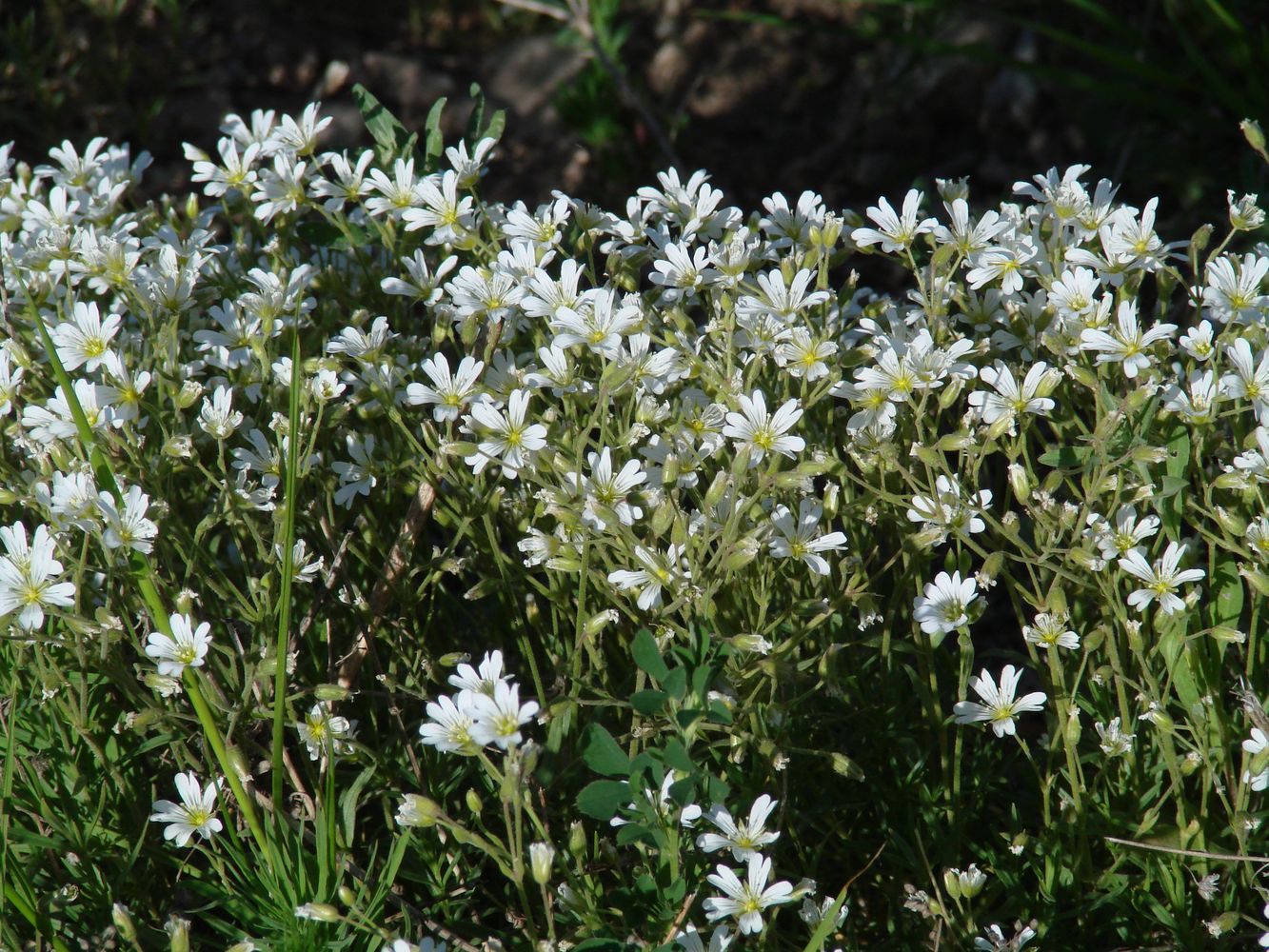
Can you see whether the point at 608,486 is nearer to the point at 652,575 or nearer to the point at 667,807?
the point at 652,575

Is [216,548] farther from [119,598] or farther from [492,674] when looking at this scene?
[492,674]

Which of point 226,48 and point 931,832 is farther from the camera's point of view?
point 226,48

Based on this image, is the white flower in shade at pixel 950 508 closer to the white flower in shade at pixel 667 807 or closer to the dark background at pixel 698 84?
the white flower in shade at pixel 667 807

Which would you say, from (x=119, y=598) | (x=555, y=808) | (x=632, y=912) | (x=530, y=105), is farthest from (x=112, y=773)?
(x=530, y=105)

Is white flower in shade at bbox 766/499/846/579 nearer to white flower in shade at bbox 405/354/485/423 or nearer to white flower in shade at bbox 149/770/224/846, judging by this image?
white flower in shade at bbox 405/354/485/423

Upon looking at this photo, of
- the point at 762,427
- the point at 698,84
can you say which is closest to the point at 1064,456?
the point at 762,427

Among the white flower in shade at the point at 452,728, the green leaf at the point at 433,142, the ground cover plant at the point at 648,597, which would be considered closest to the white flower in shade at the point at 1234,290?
the ground cover plant at the point at 648,597
